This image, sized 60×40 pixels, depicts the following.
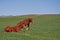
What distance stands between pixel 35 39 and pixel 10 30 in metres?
4.68

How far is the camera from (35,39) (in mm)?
12102

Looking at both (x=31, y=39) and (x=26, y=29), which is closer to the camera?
(x=31, y=39)

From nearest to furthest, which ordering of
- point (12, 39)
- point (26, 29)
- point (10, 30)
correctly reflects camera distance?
1. point (12, 39)
2. point (10, 30)
3. point (26, 29)

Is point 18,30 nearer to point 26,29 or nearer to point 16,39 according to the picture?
point 26,29

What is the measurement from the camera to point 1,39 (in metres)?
12.1

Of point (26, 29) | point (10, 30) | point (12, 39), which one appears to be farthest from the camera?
point (26, 29)

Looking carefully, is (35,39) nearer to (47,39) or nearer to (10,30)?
(47,39)

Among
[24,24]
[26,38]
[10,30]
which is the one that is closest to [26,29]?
[24,24]

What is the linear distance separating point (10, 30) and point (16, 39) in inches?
175

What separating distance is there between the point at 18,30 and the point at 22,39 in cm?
465

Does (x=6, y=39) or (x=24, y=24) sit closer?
(x=6, y=39)

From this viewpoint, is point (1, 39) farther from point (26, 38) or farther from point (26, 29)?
point (26, 29)

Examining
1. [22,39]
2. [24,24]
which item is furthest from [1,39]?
[24,24]

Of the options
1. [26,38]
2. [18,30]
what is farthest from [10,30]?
[26,38]
